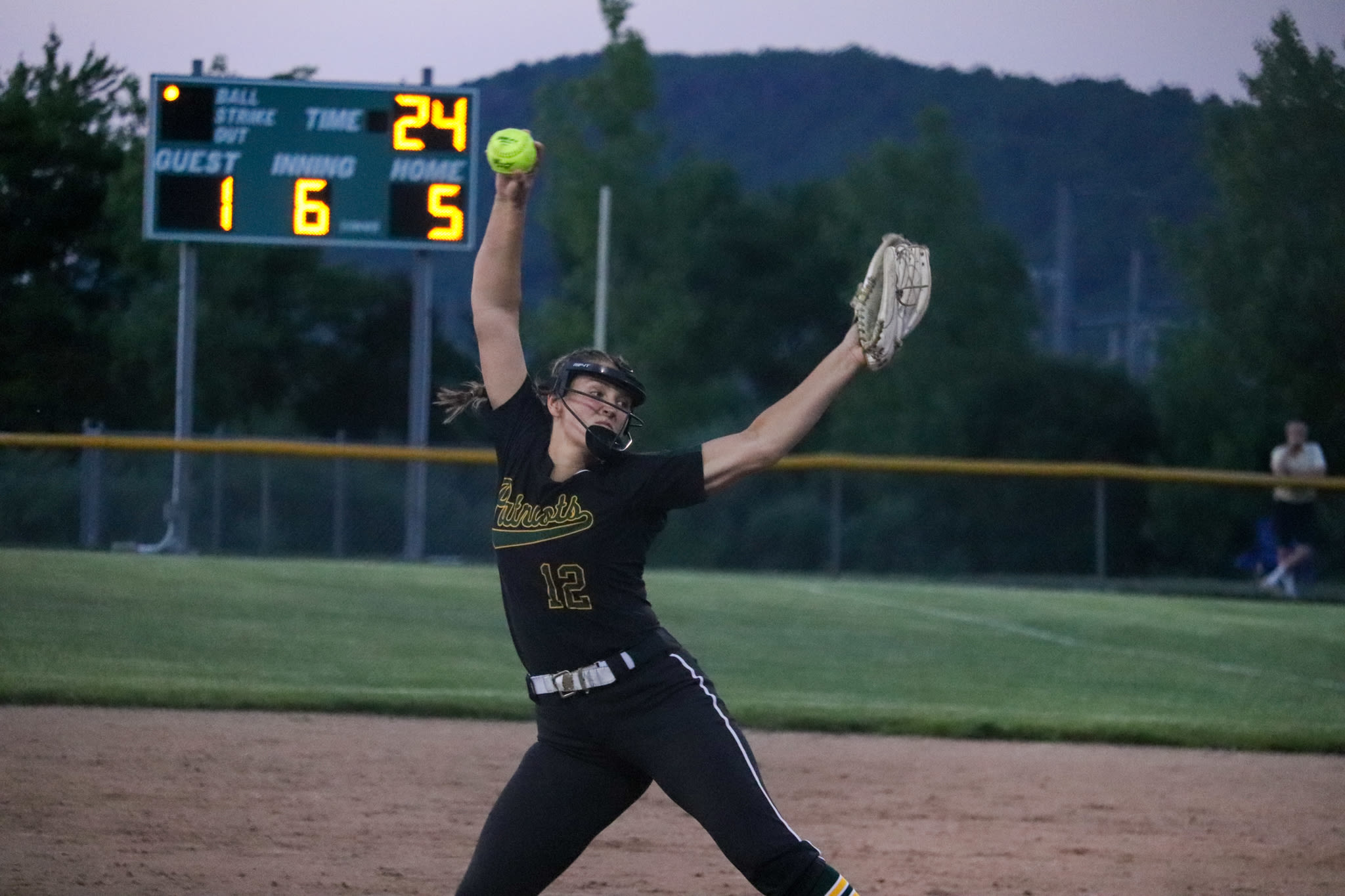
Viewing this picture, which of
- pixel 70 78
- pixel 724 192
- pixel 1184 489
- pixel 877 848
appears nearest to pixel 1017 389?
pixel 1184 489

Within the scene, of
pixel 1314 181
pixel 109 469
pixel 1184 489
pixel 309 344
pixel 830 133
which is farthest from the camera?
pixel 830 133

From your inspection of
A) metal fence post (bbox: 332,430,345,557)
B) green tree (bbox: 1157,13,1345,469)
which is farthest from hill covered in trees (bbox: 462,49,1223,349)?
metal fence post (bbox: 332,430,345,557)

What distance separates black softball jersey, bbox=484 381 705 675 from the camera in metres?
3.78

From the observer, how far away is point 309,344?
3534 cm

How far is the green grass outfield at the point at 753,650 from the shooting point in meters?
9.02

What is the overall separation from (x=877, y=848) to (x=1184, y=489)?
1714 cm

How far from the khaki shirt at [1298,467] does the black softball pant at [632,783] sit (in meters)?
13.1

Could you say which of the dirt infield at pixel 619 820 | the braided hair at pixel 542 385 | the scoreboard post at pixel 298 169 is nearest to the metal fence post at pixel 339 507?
the scoreboard post at pixel 298 169

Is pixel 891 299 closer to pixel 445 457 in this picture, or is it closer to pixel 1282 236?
pixel 445 457

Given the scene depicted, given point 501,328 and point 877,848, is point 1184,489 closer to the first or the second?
point 877,848

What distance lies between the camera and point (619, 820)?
6621 mm

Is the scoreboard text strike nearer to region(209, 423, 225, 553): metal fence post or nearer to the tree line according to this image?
the tree line

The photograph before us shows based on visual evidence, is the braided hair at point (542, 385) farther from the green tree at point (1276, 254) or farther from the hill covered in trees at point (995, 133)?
the hill covered in trees at point (995, 133)

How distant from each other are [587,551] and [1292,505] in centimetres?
1360
